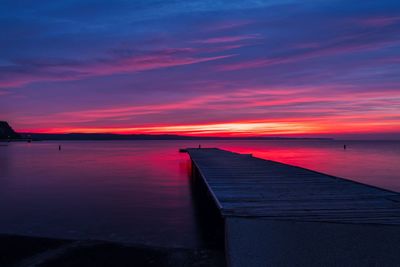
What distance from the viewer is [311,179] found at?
10383mm

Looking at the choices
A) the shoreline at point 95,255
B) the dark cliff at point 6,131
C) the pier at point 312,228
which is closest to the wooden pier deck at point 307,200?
the pier at point 312,228

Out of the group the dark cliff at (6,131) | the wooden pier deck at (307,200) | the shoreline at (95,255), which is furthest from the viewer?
the dark cliff at (6,131)

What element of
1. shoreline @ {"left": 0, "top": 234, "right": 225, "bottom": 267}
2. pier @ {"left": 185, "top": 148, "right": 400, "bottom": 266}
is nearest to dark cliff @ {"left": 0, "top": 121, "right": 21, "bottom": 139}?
shoreline @ {"left": 0, "top": 234, "right": 225, "bottom": 267}

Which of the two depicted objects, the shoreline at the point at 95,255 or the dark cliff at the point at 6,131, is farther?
the dark cliff at the point at 6,131

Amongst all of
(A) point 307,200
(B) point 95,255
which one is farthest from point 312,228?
(B) point 95,255

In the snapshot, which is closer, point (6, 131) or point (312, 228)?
point (312, 228)

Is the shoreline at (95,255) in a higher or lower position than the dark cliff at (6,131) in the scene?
lower

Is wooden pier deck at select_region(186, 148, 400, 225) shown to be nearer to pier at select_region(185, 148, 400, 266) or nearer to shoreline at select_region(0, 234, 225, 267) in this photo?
pier at select_region(185, 148, 400, 266)

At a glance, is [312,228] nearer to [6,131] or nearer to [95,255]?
[95,255]

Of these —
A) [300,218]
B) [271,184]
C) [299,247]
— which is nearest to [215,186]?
[271,184]

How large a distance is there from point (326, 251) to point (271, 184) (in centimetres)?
489

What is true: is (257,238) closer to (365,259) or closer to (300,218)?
(300,218)

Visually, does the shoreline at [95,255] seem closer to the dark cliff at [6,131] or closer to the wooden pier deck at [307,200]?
the wooden pier deck at [307,200]

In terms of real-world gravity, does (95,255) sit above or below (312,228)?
below
